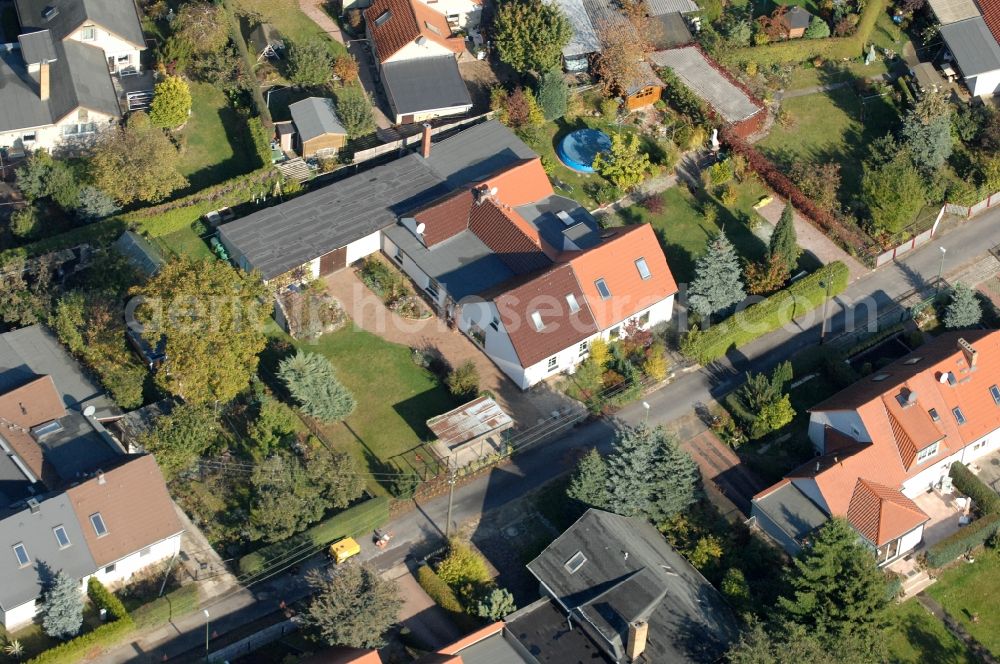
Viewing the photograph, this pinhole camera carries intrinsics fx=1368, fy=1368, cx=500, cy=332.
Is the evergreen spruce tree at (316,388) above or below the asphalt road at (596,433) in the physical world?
above

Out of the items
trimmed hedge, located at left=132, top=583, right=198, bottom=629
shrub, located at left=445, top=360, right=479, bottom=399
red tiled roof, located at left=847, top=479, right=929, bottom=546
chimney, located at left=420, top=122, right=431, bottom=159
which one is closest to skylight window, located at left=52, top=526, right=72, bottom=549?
trimmed hedge, located at left=132, top=583, right=198, bottom=629

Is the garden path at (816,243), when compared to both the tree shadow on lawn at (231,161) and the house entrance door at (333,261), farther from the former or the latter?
the tree shadow on lawn at (231,161)

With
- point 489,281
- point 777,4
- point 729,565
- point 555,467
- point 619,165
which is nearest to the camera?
point 729,565

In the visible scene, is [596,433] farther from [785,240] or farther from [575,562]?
[785,240]

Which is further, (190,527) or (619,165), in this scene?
(619,165)

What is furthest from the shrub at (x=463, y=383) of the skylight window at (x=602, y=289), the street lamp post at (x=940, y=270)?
the street lamp post at (x=940, y=270)

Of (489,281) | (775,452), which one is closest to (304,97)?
(489,281)

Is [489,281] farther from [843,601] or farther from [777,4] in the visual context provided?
[777,4]
